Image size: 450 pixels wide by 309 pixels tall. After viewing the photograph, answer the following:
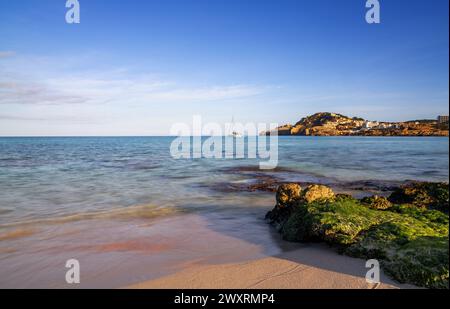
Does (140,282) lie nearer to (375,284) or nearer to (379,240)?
(375,284)

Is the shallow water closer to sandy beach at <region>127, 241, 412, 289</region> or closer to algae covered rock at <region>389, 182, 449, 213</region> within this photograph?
sandy beach at <region>127, 241, 412, 289</region>

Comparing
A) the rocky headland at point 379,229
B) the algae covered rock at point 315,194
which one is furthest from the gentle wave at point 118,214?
the algae covered rock at point 315,194

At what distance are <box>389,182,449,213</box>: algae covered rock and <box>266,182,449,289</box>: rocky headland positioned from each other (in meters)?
0.02

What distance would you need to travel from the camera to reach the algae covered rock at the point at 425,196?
8500 mm

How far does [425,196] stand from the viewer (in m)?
8.85

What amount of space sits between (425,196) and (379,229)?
4.07m

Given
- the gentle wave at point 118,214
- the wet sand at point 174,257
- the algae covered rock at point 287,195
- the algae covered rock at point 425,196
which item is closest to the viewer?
the wet sand at point 174,257

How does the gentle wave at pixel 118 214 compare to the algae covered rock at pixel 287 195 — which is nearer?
the algae covered rock at pixel 287 195

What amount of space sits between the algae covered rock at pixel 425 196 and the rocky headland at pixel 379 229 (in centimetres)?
2

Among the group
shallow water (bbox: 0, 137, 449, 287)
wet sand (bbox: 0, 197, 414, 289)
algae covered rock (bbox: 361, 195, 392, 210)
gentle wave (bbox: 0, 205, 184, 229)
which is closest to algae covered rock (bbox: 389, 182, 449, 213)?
shallow water (bbox: 0, 137, 449, 287)

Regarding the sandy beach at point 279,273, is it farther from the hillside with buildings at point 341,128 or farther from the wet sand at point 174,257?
the hillside with buildings at point 341,128

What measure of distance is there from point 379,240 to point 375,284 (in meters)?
1.12

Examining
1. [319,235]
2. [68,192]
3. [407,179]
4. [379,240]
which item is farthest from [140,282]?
[407,179]

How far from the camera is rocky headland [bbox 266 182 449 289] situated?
4543 millimetres
